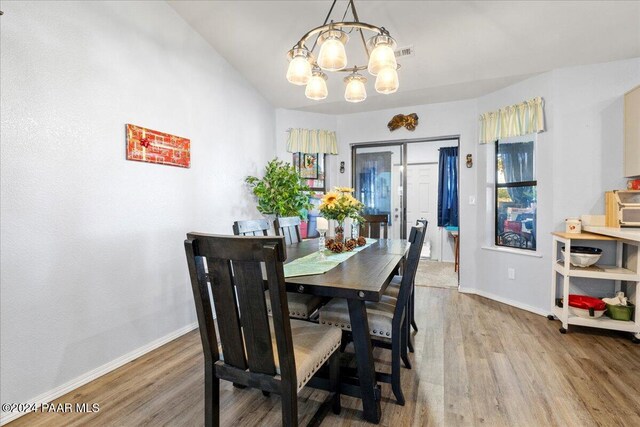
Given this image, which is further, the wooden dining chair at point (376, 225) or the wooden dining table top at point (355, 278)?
the wooden dining chair at point (376, 225)

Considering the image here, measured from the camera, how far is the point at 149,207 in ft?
8.45

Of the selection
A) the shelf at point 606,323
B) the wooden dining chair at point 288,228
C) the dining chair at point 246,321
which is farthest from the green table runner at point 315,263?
the shelf at point 606,323

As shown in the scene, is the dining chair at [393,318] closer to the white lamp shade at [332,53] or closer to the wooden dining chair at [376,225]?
the white lamp shade at [332,53]

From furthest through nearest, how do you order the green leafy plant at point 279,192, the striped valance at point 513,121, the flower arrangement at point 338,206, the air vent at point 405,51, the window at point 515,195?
the green leafy plant at point 279,192, the window at point 515,195, the striped valance at point 513,121, the air vent at point 405,51, the flower arrangement at point 338,206

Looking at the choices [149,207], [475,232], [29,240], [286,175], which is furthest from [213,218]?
[475,232]

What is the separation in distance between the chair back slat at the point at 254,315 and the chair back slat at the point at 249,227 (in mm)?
1108

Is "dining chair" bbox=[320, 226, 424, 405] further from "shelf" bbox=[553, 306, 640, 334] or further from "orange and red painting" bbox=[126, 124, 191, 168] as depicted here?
"shelf" bbox=[553, 306, 640, 334]

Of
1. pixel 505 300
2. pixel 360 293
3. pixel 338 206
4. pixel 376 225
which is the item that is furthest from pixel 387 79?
pixel 505 300

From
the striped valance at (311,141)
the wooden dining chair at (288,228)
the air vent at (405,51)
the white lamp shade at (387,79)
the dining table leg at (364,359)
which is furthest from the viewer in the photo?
the striped valance at (311,141)

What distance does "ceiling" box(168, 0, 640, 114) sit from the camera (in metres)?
2.60

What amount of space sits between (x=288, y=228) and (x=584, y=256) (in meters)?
2.66

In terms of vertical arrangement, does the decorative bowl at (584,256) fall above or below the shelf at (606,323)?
above

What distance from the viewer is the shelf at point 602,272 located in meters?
2.61

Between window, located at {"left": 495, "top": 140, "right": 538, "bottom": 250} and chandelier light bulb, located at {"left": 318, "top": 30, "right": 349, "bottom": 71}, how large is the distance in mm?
2816
